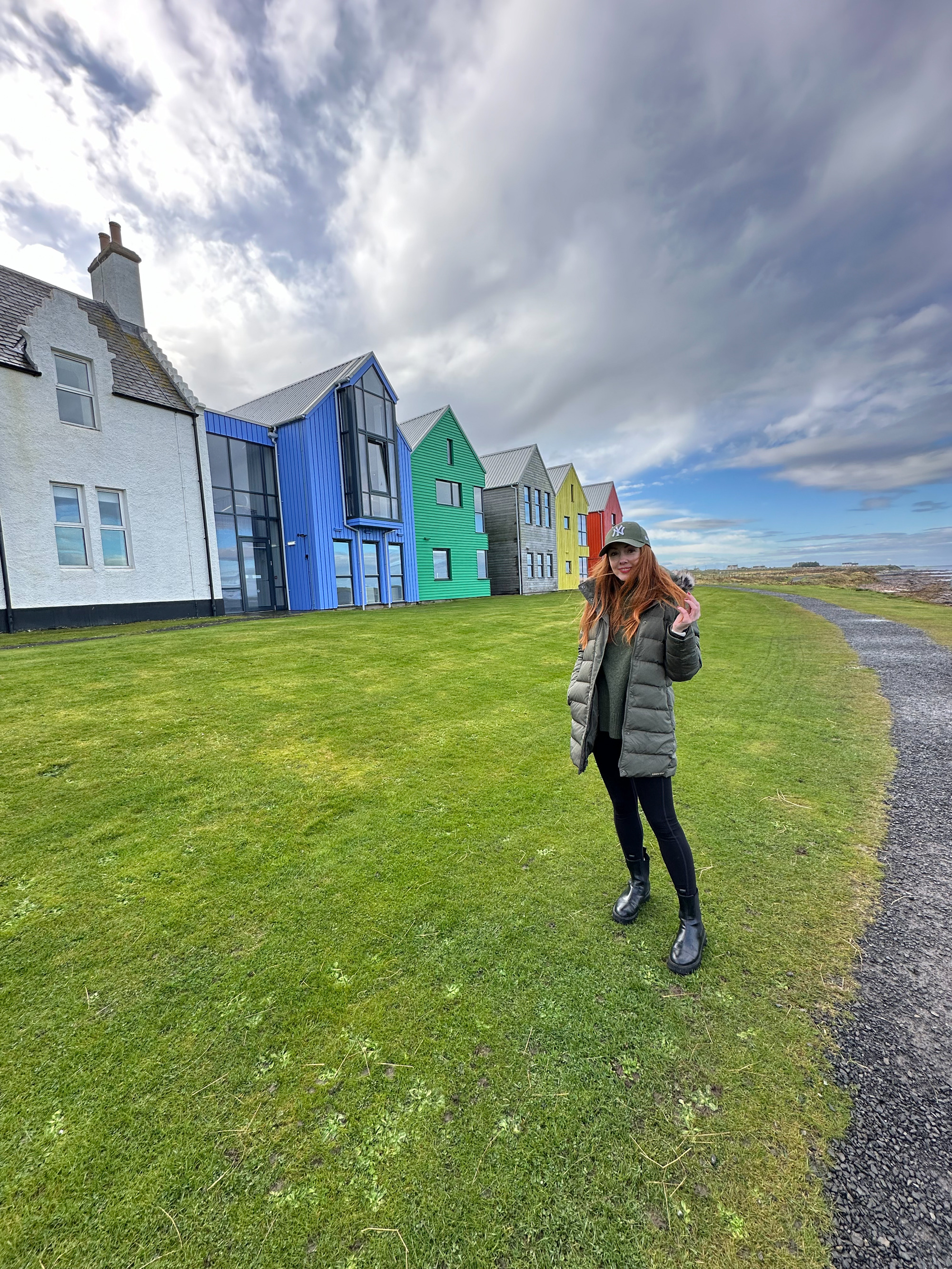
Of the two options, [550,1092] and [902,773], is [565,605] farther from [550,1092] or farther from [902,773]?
[550,1092]

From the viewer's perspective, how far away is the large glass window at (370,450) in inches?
809

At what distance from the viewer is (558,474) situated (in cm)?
3984

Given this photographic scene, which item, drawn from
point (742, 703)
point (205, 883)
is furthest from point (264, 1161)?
point (742, 703)

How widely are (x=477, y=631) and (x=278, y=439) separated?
13313 millimetres

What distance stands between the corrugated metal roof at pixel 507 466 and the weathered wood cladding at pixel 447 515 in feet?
10.8

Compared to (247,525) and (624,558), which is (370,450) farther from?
(624,558)

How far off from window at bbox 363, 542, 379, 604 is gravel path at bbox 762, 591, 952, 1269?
20.2 m

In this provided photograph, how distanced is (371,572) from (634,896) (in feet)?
68.5

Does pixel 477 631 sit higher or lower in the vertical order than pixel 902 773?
higher

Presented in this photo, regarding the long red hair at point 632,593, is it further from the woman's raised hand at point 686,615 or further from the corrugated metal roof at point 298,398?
the corrugated metal roof at point 298,398

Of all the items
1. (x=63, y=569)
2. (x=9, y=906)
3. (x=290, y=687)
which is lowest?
(x=9, y=906)

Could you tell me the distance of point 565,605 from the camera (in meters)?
22.8

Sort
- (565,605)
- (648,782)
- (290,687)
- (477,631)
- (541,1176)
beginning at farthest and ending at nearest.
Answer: (565,605) → (477,631) → (290,687) → (648,782) → (541,1176)

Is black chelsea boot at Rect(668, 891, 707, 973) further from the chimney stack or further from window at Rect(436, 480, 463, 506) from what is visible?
window at Rect(436, 480, 463, 506)
